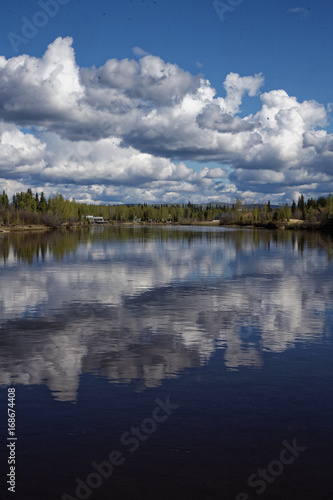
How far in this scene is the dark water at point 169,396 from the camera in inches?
287

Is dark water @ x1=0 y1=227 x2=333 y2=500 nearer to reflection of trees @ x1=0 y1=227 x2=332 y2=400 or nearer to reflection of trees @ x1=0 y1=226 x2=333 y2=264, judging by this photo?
reflection of trees @ x1=0 y1=227 x2=332 y2=400

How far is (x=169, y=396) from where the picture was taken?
10.4m

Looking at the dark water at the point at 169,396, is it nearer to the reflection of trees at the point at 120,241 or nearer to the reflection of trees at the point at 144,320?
the reflection of trees at the point at 144,320

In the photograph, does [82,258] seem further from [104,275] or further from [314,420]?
[314,420]

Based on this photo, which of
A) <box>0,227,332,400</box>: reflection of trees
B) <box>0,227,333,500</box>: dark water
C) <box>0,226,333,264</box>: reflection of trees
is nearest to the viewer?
<box>0,227,333,500</box>: dark water

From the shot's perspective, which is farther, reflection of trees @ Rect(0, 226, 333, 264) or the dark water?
reflection of trees @ Rect(0, 226, 333, 264)

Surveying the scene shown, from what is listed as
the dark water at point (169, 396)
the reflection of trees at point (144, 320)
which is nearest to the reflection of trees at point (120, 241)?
the reflection of trees at point (144, 320)

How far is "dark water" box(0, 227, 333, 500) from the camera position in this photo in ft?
23.9

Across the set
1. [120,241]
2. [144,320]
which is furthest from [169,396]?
[120,241]

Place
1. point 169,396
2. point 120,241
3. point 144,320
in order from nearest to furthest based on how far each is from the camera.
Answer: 1. point 169,396
2. point 144,320
3. point 120,241

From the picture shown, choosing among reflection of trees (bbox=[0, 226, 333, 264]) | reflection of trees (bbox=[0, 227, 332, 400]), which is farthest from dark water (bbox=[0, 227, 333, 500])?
reflection of trees (bbox=[0, 226, 333, 264])

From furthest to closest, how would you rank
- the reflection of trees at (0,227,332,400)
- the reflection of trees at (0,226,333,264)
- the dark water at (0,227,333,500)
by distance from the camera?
the reflection of trees at (0,226,333,264)
the reflection of trees at (0,227,332,400)
the dark water at (0,227,333,500)

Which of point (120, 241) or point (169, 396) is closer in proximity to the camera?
point (169, 396)

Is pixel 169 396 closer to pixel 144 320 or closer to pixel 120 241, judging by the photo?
pixel 144 320
